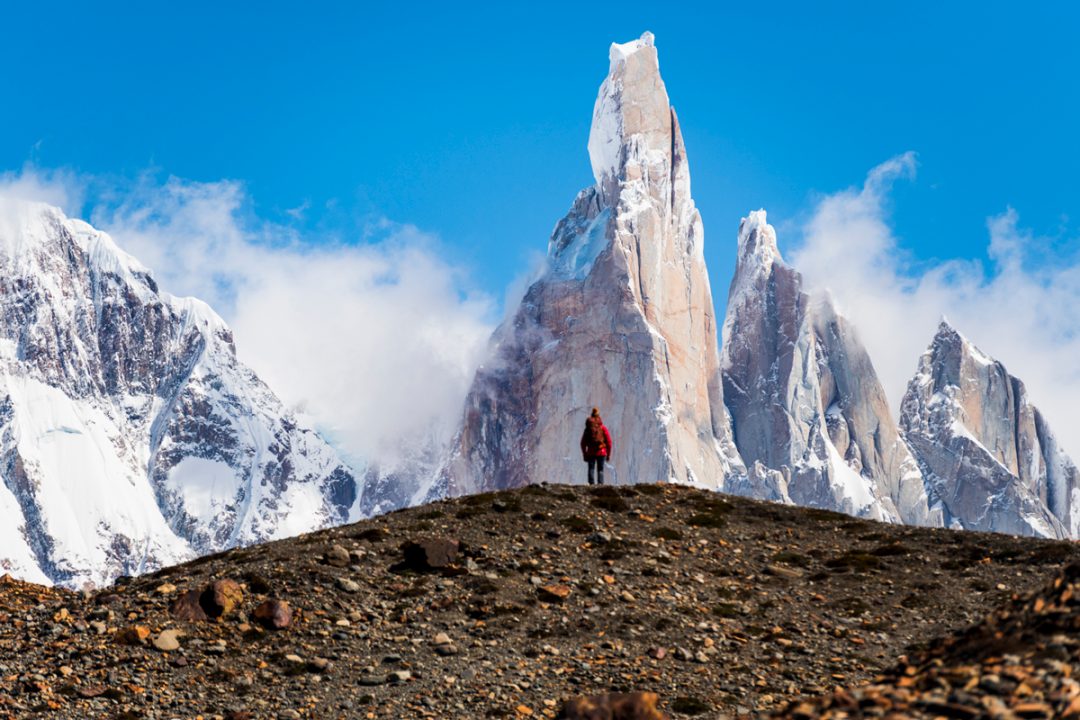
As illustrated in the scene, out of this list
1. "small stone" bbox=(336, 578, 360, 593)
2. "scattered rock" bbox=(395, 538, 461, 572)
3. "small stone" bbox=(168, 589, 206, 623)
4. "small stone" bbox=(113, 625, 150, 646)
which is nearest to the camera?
"small stone" bbox=(113, 625, 150, 646)

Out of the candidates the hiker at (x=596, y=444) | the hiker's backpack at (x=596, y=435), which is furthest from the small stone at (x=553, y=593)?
the hiker's backpack at (x=596, y=435)

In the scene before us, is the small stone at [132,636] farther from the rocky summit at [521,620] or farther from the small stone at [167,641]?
the small stone at [167,641]

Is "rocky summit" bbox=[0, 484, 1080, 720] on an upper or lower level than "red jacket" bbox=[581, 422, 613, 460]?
lower

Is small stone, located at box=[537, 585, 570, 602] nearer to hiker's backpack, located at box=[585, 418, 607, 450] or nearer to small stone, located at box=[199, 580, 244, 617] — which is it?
small stone, located at box=[199, 580, 244, 617]

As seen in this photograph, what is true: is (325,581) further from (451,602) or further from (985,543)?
(985,543)

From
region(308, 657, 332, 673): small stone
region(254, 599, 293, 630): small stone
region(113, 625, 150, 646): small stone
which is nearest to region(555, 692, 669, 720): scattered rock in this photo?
region(308, 657, 332, 673): small stone

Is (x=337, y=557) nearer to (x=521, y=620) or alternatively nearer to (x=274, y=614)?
(x=274, y=614)

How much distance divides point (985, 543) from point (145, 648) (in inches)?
1084

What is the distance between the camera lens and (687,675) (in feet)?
92.7

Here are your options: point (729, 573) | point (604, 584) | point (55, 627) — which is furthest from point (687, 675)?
point (55, 627)

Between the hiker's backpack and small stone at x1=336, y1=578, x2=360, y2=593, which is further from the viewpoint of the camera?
the hiker's backpack

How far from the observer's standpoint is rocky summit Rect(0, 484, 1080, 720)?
87.0 ft

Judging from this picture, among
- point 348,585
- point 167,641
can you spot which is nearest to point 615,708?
point 167,641

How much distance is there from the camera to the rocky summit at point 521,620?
26531 millimetres
